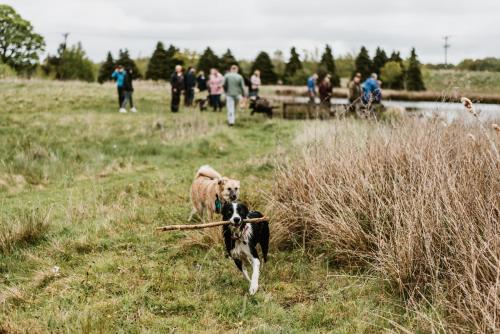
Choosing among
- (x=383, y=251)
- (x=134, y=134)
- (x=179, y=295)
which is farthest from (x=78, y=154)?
(x=383, y=251)

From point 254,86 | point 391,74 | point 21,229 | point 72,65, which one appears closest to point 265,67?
point 391,74

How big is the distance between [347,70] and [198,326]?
70.3 m

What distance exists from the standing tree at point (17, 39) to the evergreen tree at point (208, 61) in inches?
862

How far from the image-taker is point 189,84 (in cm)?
2327

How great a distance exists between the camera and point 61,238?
6.41m

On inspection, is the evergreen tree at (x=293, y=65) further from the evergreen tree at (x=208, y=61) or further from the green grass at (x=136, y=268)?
the green grass at (x=136, y=268)

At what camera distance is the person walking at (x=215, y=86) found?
21.4 metres

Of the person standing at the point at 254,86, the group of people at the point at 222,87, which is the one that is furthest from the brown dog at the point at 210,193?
the person standing at the point at 254,86

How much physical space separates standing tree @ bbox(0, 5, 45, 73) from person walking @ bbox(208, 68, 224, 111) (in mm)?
52179

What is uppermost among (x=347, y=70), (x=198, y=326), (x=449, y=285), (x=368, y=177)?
(x=347, y=70)

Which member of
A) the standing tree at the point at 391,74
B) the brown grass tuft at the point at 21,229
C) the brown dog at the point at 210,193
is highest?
the standing tree at the point at 391,74

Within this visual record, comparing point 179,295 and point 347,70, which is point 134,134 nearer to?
point 179,295

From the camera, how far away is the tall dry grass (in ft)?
12.8

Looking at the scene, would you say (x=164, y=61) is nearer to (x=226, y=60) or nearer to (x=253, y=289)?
(x=226, y=60)
